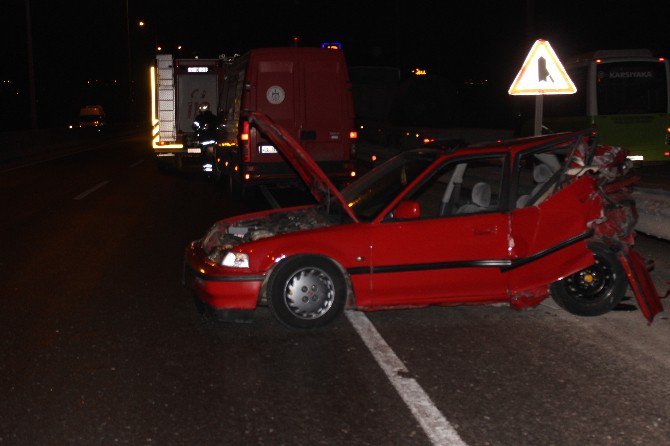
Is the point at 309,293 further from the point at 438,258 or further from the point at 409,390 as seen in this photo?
the point at 409,390

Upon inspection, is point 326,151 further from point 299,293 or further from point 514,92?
point 299,293

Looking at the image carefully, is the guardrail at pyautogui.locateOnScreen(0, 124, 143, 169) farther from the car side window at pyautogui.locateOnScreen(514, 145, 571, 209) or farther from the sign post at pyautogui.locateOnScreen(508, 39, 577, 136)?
the car side window at pyautogui.locateOnScreen(514, 145, 571, 209)

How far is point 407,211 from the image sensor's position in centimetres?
652

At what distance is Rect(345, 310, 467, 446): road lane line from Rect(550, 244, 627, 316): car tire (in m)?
1.55

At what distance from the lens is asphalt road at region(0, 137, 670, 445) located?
15.0 feet

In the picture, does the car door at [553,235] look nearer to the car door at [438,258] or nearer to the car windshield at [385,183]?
the car door at [438,258]

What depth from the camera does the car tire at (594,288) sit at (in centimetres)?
679

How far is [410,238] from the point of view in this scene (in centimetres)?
653

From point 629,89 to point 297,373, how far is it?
1571 cm

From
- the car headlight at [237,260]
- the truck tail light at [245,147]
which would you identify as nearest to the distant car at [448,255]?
the car headlight at [237,260]

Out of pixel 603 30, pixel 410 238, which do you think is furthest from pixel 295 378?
pixel 603 30

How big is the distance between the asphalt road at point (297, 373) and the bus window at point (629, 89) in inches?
435

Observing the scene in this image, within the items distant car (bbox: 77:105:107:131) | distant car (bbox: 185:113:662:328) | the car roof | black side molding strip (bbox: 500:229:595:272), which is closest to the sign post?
the car roof

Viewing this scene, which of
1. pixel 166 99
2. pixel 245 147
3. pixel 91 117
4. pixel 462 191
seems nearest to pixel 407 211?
pixel 462 191
